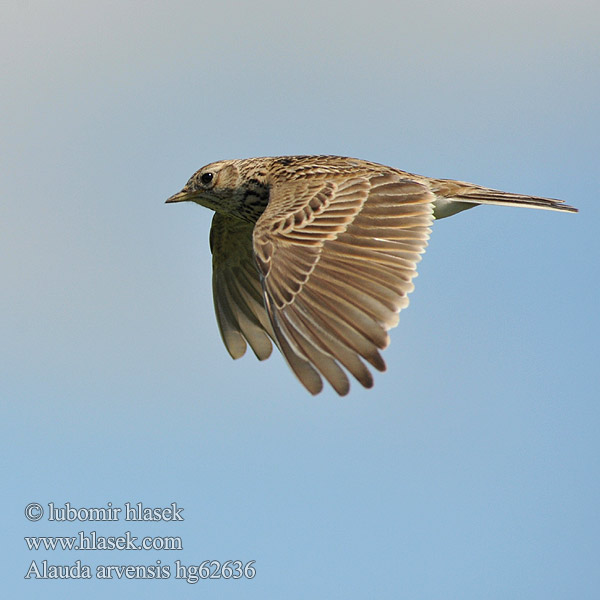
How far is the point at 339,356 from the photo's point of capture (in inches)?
331

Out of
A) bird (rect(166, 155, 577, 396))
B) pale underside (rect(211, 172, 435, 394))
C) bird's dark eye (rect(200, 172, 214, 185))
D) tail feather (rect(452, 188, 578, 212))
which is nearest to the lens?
pale underside (rect(211, 172, 435, 394))

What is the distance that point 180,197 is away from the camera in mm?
13844

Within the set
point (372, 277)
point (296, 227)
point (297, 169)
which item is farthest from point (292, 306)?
point (297, 169)

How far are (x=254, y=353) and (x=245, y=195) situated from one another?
1.84 metres

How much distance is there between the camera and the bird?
872cm

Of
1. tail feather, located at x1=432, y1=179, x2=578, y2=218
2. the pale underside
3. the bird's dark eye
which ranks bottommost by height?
the pale underside

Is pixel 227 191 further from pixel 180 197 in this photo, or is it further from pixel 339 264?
pixel 339 264

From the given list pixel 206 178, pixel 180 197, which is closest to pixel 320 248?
pixel 206 178

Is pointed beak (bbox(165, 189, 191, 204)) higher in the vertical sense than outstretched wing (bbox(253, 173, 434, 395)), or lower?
higher

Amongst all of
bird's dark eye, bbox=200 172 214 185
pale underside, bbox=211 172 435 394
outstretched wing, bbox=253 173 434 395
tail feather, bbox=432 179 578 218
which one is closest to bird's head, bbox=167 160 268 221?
bird's dark eye, bbox=200 172 214 185

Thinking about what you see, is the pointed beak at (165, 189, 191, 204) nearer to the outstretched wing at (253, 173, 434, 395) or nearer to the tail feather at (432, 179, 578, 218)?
the outstretched wing at (253, 173, 434, 395)

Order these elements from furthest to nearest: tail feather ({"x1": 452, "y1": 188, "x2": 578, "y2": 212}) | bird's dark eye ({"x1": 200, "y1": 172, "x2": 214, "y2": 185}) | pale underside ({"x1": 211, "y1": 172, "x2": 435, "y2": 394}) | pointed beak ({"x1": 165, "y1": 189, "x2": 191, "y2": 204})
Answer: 1. pointed beak ({"x1": 165, "y1": 189, "x2": 191, "y2": 204})
2. bird's dark eye ({"x1": 200, "y1": 172, "x2": 214, "y2": 185})
3. tail feather ({"x1": 452, "y1": 188, "x2": 578, "y2": 212})
4. pale underside ({"x1": 211, "y1": 172, "x2": 435, "y2": 394})

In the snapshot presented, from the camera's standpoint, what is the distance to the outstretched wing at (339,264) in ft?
28.0

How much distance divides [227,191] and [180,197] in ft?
2.58
